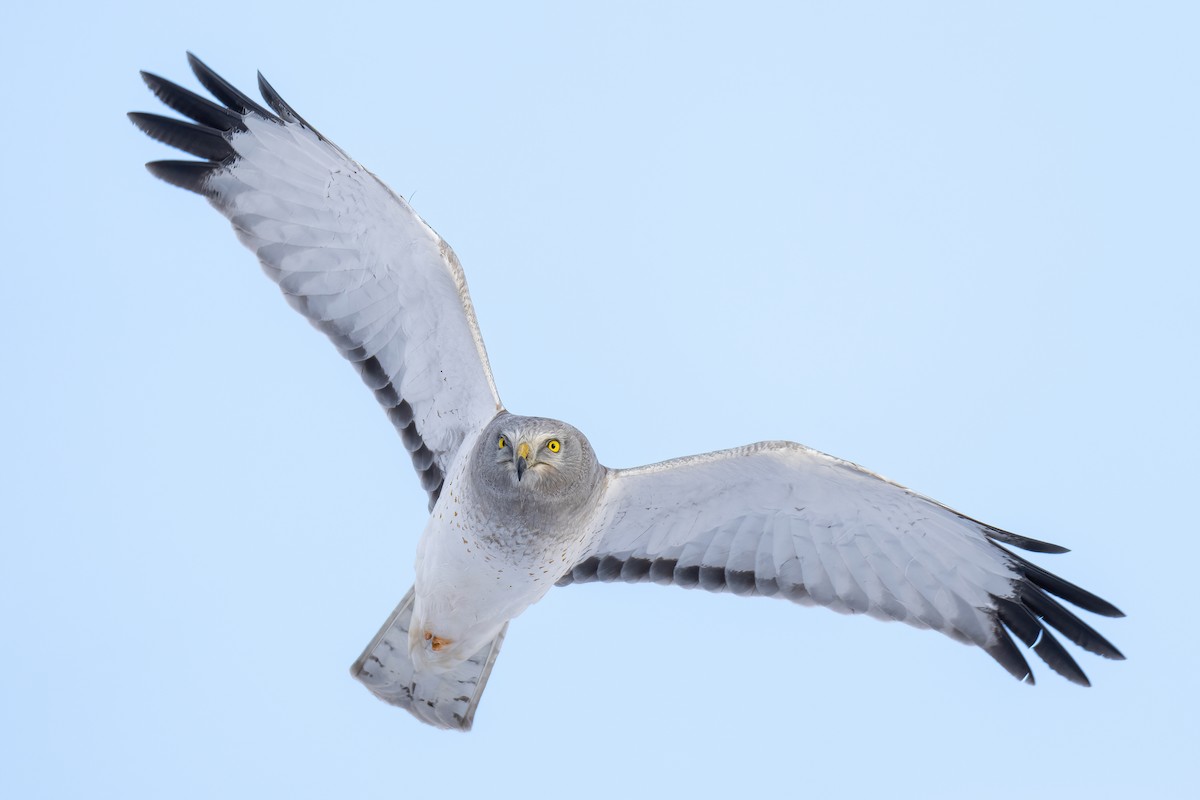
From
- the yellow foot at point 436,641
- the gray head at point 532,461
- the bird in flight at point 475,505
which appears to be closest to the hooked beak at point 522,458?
the gray head at point 532,461

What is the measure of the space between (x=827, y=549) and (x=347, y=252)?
4.15 metres

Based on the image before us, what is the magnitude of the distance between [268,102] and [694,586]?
4709 mm

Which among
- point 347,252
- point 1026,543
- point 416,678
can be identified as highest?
point 347,252

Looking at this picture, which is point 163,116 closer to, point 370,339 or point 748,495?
point 370,339

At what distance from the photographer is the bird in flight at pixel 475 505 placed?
8883 millimetres

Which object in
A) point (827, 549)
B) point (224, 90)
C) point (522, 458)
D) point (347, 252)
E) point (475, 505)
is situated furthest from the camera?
point (827, 549)

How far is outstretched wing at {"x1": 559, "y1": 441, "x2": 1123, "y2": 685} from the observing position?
29.7ft

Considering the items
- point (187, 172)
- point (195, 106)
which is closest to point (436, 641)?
point (187, 172)

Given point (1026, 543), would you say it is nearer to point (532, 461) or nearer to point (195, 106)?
point (532, 461)

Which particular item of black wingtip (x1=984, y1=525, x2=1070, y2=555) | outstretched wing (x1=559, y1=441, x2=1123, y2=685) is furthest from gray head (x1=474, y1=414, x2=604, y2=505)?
black wingtip (x1=984, y1=525, x2=1070, y2=555)

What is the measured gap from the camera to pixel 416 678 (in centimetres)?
976

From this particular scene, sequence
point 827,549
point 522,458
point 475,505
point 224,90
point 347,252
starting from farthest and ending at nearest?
point 827,549 < point 347,252 < point 224,90 < point 475,505 < point 522,458

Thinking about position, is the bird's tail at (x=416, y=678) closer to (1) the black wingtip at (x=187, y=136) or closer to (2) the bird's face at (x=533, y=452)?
(2) the bird's face at (x=533, y=452)

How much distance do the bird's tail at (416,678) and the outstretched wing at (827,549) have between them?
1.05 metres
